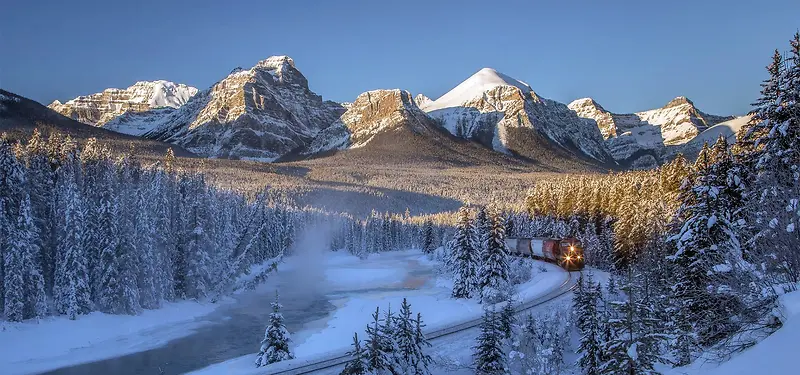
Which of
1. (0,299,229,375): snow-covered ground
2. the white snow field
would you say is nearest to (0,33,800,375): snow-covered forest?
(0,299,229,375): snow-covered ground

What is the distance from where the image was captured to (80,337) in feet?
115

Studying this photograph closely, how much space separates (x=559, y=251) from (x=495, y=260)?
13259mm

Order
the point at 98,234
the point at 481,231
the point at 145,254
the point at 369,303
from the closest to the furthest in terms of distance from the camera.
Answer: the point at 98,234 < the point at 145,254 < the point at 481,231 < the point at 369,303

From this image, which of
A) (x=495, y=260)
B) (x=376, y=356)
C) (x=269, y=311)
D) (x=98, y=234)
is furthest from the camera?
(x=269, y=311)

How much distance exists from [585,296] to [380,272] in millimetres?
53897

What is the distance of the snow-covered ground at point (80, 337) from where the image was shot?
3141 cm

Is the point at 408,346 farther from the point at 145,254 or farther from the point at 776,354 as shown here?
the point at 145,254

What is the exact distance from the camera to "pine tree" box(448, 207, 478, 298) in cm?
4575

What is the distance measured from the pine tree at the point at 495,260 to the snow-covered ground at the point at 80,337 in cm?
2283

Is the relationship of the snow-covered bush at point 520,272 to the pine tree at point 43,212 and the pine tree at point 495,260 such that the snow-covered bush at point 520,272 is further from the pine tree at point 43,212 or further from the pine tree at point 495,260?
the pine tree at point 43,212

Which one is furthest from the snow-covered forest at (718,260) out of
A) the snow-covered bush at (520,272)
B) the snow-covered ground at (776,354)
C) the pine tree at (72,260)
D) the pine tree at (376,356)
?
the pine tree at (72,260)

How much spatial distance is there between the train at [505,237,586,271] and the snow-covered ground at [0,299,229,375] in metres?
34.3

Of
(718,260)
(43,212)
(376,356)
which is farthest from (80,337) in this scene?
(718,260)

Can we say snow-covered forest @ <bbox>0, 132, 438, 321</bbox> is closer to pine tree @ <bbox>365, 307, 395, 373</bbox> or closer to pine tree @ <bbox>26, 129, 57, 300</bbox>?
pine tree @ <bbox>26, 129, 57, 300</bbox>
